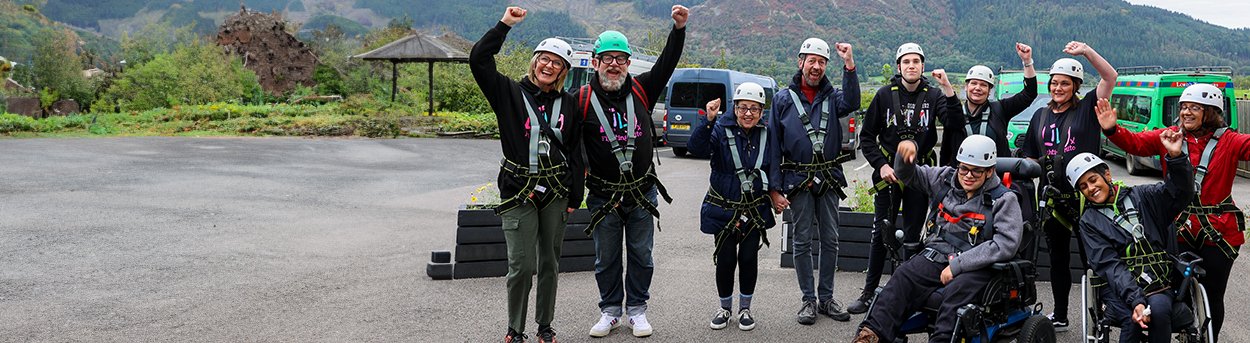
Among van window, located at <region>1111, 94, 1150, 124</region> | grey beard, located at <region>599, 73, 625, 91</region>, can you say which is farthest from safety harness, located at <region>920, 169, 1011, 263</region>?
van window, located at <region>1111, 94, 1150, 124</region>

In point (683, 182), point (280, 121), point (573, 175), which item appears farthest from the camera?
point (280, 121)

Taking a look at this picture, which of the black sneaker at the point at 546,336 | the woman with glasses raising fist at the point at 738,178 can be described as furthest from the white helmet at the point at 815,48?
the black sneaker at the point at 546,336

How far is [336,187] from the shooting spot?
604 inches

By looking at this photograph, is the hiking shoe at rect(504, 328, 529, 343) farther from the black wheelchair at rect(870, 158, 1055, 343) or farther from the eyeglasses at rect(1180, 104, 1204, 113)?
the eyeglasses at rect(1180, 104, 1204, 113)

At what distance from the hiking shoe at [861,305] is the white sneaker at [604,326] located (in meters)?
1.70

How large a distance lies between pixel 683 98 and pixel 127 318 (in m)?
17.1

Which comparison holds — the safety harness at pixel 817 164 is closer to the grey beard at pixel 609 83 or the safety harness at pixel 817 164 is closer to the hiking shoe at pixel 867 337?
the grey beard at pixel 609 83

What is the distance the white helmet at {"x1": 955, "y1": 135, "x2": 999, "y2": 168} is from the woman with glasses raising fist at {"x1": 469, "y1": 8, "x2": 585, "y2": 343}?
219cm

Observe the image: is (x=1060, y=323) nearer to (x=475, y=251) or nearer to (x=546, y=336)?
(x=546, y=336)

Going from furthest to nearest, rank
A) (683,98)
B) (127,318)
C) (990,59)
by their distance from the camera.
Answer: (990,59) → (683,98) → (127,318)

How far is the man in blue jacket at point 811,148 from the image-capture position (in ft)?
22.0

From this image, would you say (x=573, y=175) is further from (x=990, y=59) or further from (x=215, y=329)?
(x=990, y=59)

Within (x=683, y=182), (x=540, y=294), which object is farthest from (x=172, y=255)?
(x=683, y=182)

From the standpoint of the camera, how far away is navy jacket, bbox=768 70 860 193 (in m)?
6.73
